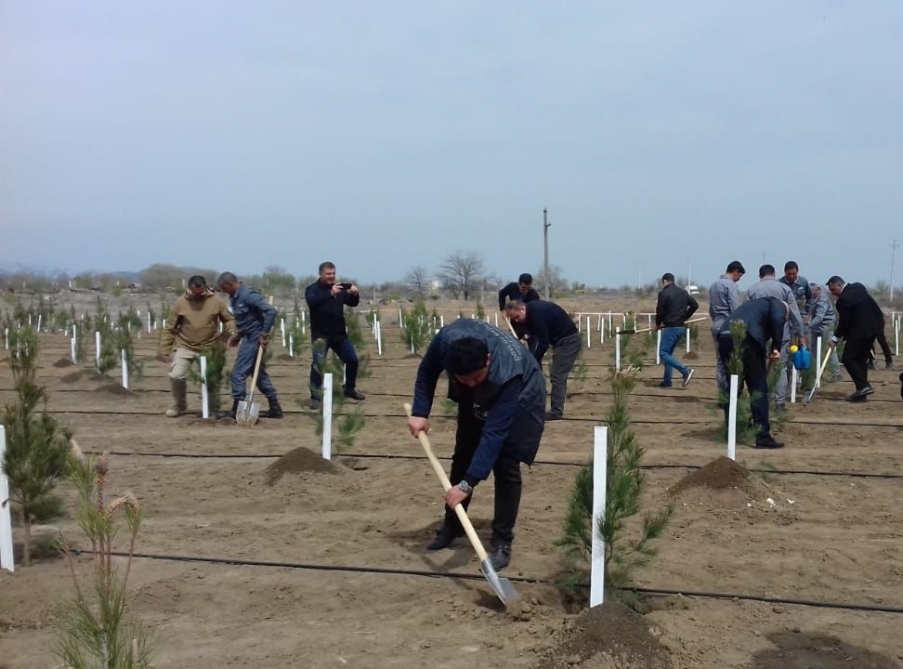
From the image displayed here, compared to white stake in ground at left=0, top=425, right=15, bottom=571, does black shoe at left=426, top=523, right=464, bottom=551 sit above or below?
below

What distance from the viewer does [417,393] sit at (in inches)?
168

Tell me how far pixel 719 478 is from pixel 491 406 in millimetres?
2220

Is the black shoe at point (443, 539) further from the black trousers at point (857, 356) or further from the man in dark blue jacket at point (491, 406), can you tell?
the black trousers at point (857, 356)

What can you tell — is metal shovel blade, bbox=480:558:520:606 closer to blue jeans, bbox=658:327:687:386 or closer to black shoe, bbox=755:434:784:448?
black shoe, bbox=755:434:784:448

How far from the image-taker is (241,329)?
8.23 meters

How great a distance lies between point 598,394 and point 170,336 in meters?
5.47

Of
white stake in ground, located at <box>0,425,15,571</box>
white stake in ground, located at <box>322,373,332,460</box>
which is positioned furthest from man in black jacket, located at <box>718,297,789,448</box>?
white stake in ground, located at <box>0,425,15,571</box>

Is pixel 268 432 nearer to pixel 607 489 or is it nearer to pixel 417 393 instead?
pixel 417 393

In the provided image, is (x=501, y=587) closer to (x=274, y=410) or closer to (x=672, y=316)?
(x=274, y=410)

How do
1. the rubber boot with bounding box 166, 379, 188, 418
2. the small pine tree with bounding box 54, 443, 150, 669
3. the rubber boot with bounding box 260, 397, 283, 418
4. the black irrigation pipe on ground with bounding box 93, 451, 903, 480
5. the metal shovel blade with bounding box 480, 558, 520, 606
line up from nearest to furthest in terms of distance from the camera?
the small pine tree with bounding box 54, 443, 150, 669, the metal shovel blade with bounding box 480, 558, 520, 606, the black irrigation pipe on ground with bounding box 93, 451, 903, 480, the rubber boot with bounding box 260, 397, 283, 418, the rubber boot with bounding box 166, 379, 188, 418

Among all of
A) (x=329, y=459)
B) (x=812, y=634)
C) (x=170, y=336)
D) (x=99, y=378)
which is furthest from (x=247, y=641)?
(x=99, y=378)

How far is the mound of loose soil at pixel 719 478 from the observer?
210 inches

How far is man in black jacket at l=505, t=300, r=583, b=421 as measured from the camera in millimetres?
7957

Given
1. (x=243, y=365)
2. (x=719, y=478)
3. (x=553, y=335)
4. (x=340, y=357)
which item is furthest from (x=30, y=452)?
(x=340, y=357)
